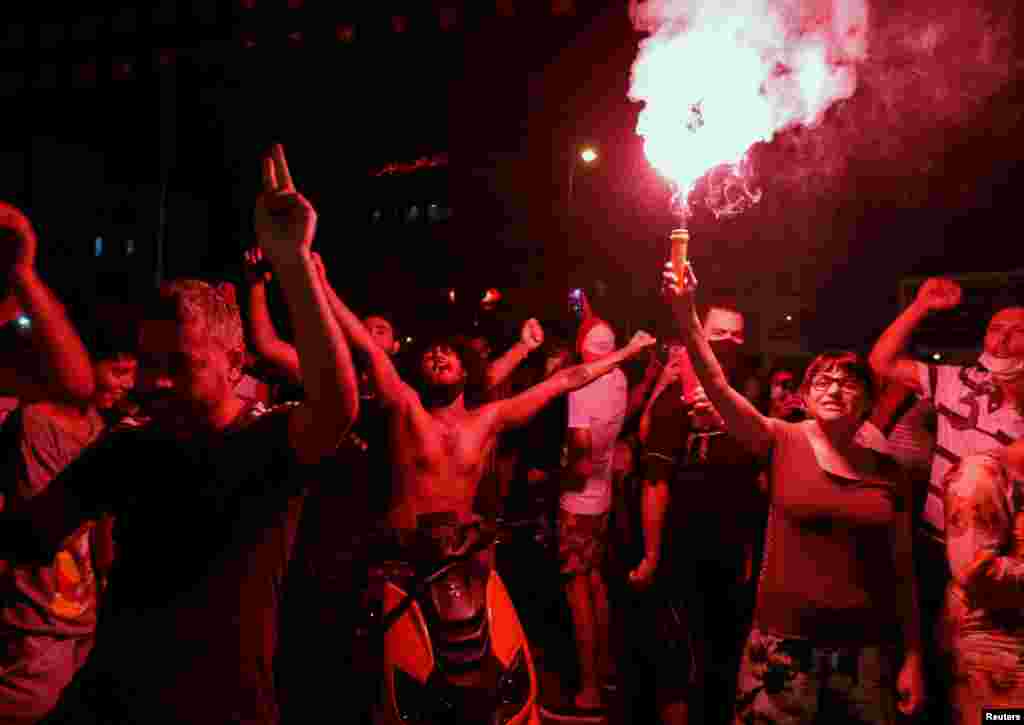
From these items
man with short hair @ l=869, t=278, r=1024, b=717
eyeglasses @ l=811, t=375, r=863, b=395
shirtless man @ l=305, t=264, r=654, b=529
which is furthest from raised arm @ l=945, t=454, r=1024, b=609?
shirtless man @ l=305, t=264, r=654, b=529

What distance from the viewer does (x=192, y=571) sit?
2.34 meters

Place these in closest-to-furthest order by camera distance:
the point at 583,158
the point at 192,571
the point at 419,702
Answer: the point at 192,571
the point at 419,702
the point at 583,158

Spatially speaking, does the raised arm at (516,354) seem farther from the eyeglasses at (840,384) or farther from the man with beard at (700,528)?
the eyeglasses at (840,384)

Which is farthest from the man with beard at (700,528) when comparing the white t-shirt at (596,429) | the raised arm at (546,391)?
the raised arm at (546,391)

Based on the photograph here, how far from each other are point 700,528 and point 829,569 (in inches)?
93.7

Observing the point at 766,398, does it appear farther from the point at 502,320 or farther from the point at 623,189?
the point at 502,320

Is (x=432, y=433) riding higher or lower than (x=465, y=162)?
lower

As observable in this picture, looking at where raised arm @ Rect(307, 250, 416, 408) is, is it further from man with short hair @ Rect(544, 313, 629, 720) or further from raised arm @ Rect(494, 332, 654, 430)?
man with short hair @ Rect(544, 313, 629, 720)

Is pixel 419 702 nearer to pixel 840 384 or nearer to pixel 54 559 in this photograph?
pixel 54 559

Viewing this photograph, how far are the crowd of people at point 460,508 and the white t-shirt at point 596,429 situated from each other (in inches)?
0.8

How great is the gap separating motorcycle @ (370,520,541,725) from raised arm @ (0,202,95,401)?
181 cm

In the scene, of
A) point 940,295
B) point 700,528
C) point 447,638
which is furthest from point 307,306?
point 700,528

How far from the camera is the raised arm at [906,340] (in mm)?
5113

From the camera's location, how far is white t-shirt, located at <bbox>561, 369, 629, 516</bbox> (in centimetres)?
693
